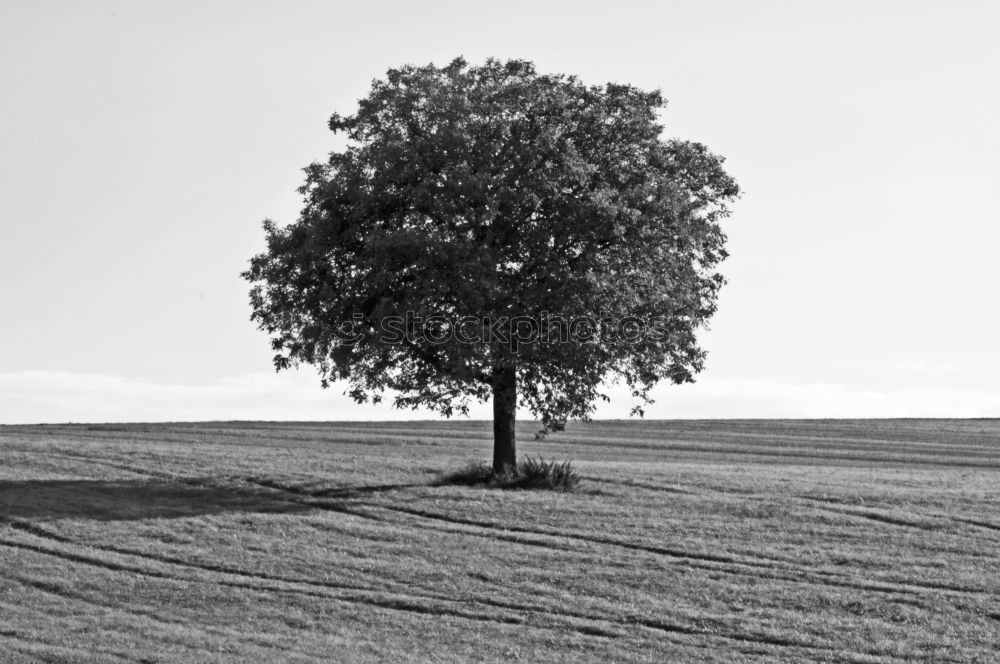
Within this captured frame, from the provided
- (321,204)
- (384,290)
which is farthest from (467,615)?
(321,204)

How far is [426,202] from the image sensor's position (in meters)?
44.8

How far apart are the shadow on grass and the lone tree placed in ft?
23.1

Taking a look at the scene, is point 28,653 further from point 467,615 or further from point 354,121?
point 354,121

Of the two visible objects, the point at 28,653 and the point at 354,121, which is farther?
the point at 354,121

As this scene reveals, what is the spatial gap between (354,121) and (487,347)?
38.8 feet

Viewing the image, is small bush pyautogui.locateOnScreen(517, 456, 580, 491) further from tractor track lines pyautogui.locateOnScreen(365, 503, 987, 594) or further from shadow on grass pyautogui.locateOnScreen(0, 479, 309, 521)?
shadow on grass pyautogui.locateOnScreen(0, 479, 309, 521)

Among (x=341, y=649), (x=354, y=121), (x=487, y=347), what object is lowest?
(x=341, y=649)

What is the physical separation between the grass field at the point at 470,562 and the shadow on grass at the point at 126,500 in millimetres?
186

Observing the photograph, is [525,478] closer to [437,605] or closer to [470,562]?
[470,562]

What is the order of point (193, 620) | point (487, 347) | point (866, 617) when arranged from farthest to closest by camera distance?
point (487, 347), point (866, 617), point (193, 620)

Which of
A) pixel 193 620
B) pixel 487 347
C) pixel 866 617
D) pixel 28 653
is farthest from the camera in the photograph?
pixel 487 347

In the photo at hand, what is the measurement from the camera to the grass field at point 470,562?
26.4 m

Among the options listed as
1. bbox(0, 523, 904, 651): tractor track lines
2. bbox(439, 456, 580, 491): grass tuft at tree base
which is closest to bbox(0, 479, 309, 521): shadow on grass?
bbox(0, 523, 904, 651): tractor track lines

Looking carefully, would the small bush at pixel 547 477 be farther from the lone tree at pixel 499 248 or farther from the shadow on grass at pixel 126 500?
the shadow on grass at pixel 126 500
